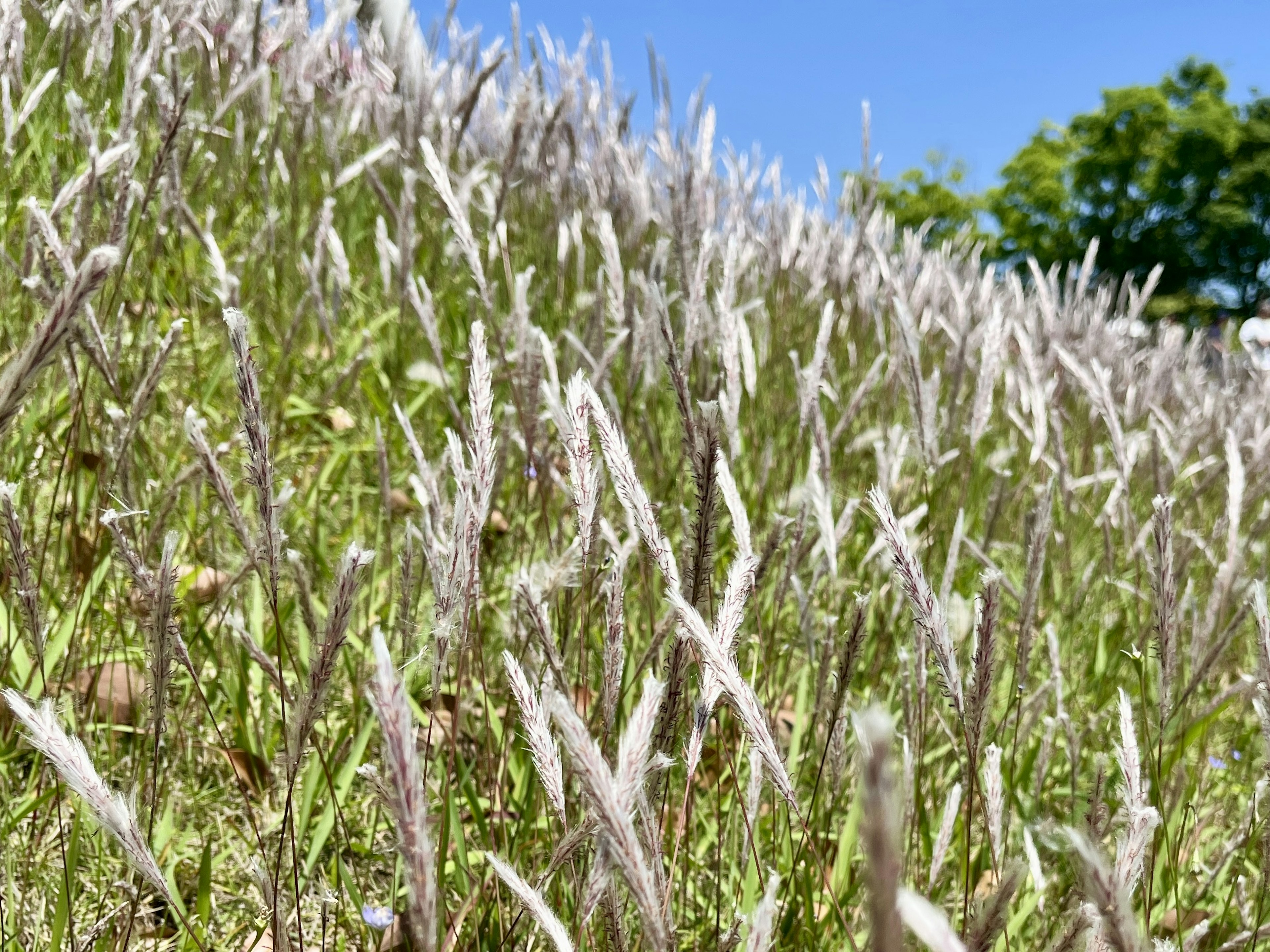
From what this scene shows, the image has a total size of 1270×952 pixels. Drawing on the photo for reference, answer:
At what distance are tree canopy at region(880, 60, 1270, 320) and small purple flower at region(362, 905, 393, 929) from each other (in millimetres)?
32406

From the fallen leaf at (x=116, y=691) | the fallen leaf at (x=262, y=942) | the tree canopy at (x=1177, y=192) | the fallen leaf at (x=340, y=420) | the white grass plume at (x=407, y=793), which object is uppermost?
the tree canopy at (x=1177, y=192)

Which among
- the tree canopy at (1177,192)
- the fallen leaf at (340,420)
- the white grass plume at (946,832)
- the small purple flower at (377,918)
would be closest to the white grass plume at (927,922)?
the white grass plume at (946,832)

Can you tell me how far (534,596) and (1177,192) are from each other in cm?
3736

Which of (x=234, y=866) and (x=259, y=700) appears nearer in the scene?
(x=234, y=866)

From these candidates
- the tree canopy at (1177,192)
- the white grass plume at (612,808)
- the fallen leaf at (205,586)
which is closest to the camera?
the white grass plume at (612,808)

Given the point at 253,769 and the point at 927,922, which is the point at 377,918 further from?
the point at 927,922

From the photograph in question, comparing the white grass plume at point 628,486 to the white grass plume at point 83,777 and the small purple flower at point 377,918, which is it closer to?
the white grass plume at point 83,777

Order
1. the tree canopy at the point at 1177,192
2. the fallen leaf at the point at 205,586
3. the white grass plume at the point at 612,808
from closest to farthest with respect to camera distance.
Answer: the white grass plume at the point at 612,808 < the fallen leaf at the point at 205,586 < the tree canopy at the point at 1177,192

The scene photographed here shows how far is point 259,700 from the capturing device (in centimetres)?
138

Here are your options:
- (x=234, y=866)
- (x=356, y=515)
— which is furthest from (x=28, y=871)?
(x=356, y=515)

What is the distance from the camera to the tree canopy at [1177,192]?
30.6 metres

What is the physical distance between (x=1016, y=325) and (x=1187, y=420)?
48.3 inches

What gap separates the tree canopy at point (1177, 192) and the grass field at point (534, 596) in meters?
30.8

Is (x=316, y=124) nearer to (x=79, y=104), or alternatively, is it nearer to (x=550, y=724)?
(x=79, y=104)
